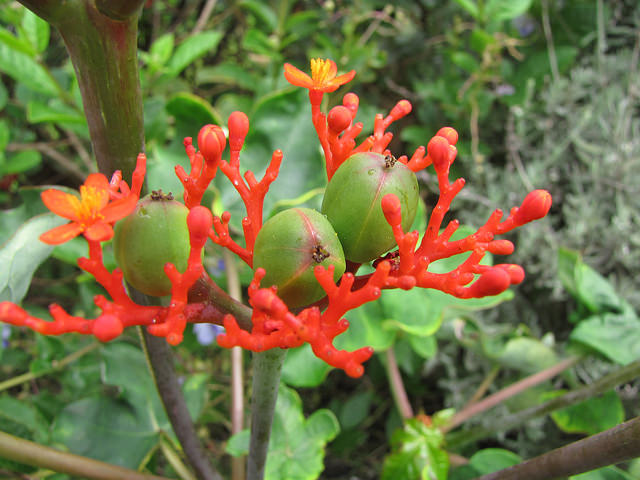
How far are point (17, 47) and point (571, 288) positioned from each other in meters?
1.35

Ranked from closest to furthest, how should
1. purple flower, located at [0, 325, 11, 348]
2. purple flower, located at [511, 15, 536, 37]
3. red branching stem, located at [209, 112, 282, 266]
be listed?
red branching stem, located at [209, 112, 282, 266], purple flower, located at [0, 325, 11, 348], purple flower, located at [511, 15, 536, 37]

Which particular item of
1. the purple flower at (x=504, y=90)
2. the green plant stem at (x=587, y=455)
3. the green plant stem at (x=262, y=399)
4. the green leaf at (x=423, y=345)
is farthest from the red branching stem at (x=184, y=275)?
the purple flower at (x=504, y=90)

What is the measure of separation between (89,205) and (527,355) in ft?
3.29

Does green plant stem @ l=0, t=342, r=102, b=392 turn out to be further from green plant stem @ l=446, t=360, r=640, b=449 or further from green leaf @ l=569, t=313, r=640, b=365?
green leaf @ l=569, t=313, r=640, b=365

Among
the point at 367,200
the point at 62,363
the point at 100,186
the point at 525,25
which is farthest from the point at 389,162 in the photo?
the point at 525,25

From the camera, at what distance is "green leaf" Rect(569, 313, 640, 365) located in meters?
1.06

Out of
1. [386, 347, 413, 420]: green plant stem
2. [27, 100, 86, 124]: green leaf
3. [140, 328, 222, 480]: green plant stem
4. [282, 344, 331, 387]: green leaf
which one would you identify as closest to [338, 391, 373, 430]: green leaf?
[386, 347, 413, 420]: green plant stem

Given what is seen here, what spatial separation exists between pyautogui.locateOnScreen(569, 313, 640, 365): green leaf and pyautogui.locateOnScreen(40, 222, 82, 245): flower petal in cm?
100

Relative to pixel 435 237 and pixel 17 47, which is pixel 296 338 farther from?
pixel 17 47

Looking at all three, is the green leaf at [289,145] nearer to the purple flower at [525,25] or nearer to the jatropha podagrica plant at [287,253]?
the jatropha podagrica plant at [287,253]

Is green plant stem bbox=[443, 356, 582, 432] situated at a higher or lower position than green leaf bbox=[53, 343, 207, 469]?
lower

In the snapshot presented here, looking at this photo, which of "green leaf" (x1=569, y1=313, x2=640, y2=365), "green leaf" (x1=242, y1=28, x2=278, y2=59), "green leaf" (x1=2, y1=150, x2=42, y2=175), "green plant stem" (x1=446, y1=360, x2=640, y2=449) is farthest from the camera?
"green leaf" (x1=242, y1=28, x2=278, y2=59)

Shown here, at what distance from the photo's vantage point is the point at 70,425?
0.95 meters

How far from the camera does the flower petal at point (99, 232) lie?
0.42m
